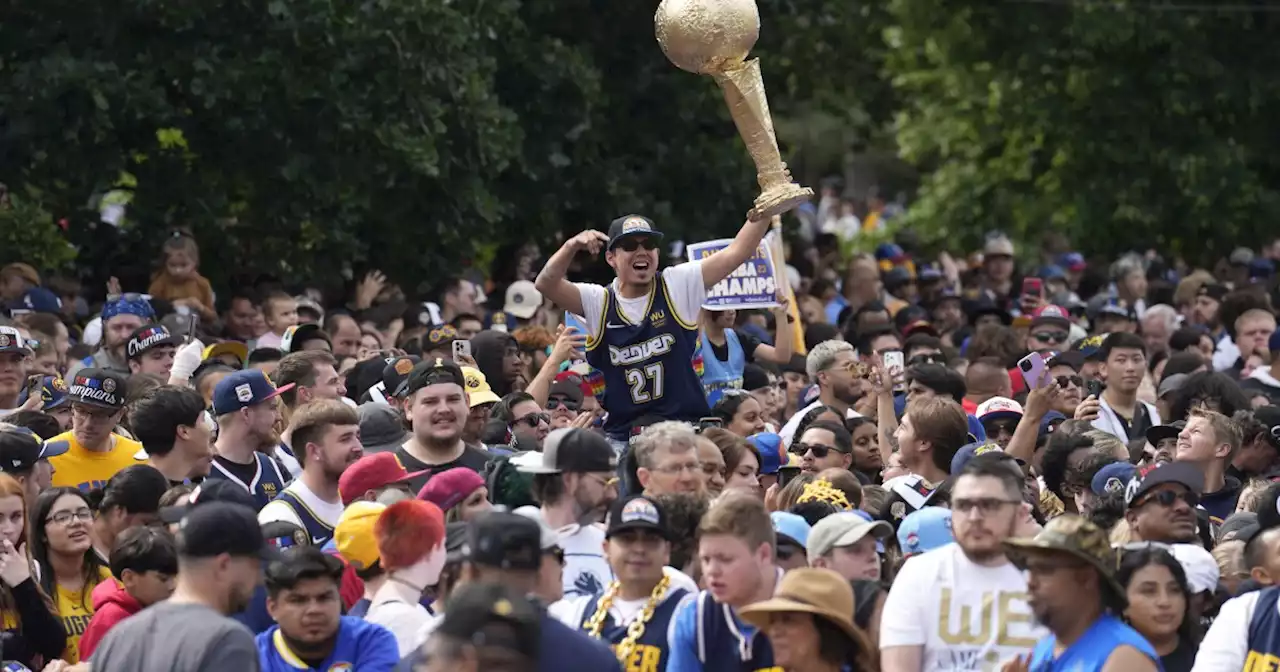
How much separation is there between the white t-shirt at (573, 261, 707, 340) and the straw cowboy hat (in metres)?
4.60

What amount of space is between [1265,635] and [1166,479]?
140 centimetres

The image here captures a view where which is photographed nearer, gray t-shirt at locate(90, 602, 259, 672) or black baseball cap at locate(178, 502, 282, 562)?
gray t-shirt at locate(90, 602, 259, 672)

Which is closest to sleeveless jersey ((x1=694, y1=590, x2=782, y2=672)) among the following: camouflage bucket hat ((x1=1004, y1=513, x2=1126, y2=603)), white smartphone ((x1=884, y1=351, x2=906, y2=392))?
camouflage bucket hat ((x1=1004, y1=513, x2=1126, y2=603))

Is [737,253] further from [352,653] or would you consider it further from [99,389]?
[352,653]

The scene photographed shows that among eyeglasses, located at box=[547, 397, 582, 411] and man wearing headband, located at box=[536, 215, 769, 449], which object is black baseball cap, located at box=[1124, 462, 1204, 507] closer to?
man wearing headband, located at box=[536, 215, 769, 449]

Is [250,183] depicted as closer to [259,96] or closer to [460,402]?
[259,96]

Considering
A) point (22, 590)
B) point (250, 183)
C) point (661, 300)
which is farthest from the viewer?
point (250, 183)

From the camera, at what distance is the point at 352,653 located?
7531mm

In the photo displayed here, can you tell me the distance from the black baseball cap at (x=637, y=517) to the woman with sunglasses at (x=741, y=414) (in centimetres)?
442

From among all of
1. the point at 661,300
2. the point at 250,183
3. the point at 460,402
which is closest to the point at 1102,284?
the point at 250,183

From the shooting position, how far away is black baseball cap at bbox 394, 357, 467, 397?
34.3 feet

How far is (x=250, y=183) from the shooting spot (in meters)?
18.0

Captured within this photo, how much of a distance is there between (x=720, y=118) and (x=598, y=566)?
45.3 feet

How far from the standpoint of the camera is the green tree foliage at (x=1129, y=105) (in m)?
24.1
